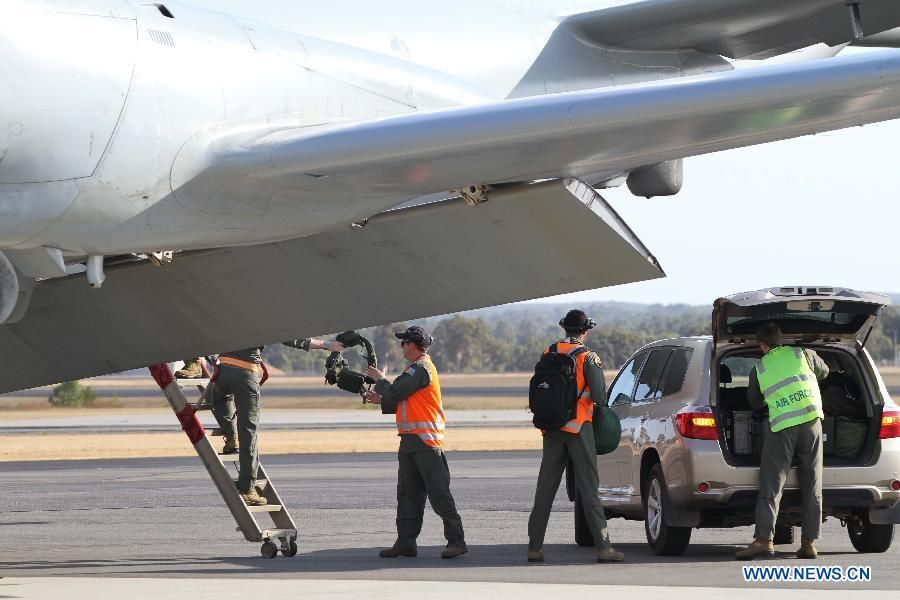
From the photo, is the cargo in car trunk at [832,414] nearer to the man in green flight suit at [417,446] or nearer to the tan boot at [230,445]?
the man in green flight suit at [417,446]

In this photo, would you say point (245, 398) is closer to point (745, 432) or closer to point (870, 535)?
point (745, 432)

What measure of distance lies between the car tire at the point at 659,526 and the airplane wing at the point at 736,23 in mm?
3691

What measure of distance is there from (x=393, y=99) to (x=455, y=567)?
4134mm

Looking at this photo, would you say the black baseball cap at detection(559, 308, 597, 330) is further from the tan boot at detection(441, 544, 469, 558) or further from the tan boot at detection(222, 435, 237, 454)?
the tan boot at detection(222, 435, 237, 454)

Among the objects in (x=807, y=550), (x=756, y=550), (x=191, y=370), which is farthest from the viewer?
(x=191, y=370)

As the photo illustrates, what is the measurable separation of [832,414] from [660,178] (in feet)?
10.1

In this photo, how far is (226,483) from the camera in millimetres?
14227

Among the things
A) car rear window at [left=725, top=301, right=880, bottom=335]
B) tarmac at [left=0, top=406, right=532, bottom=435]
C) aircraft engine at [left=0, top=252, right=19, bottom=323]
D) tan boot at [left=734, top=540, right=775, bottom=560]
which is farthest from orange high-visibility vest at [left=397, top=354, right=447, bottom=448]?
tarmac at [left=0, top=406, right=532, bottom=435]

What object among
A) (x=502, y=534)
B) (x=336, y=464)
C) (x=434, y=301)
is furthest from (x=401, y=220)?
(x=336, y=464)

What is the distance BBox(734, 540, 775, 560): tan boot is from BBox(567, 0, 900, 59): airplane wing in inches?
163

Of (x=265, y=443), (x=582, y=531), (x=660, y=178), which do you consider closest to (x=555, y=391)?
(x=660, y=178)

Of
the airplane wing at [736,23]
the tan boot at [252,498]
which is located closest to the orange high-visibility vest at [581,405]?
the airplane wing at [736,23]

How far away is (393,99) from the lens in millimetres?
11406

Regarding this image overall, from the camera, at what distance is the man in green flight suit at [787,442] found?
1343cm
